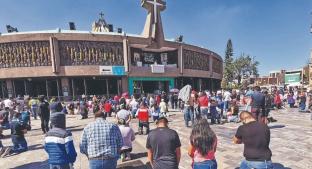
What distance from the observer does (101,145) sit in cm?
331

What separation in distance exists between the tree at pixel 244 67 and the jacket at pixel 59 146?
202 feet

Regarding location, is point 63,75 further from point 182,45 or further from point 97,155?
point 97,155

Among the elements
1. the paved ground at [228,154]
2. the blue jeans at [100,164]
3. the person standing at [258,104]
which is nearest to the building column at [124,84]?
the paved ground at [228,154]

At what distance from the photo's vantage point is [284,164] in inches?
203

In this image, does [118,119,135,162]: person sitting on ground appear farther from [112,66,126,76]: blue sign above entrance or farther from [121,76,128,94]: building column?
[121,76,128,94]: building column

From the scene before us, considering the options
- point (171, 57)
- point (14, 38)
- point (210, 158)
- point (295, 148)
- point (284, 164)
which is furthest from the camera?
point (171, 57)

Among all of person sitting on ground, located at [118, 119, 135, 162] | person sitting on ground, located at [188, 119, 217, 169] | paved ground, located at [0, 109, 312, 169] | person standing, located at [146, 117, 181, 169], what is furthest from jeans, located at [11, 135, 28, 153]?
person sitting on ground, located at [188, 119, 217, 169]

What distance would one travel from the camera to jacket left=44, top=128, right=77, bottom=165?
351 cm

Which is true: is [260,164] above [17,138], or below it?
above

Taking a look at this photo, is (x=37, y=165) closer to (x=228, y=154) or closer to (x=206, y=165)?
(x=206, y=165)

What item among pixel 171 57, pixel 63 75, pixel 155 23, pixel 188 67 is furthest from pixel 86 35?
pixel 188 67

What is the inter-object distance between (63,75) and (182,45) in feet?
59.4

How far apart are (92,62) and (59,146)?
24125 millimetres

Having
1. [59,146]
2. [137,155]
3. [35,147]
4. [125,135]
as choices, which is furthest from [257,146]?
[35,147]
